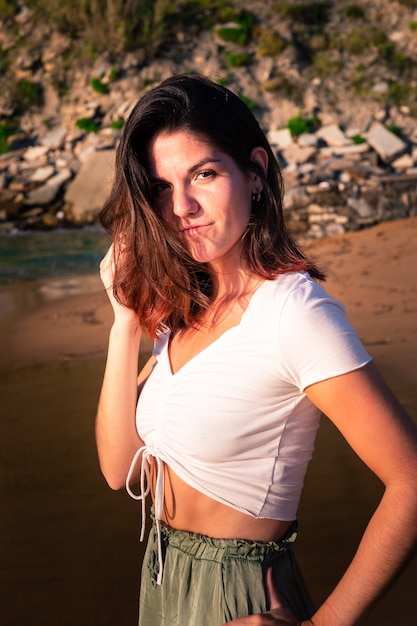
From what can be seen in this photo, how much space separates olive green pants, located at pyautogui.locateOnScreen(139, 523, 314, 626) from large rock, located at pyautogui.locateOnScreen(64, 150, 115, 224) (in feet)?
37.7

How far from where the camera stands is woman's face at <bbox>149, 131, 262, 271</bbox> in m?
1.53

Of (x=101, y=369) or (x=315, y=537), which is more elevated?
(x=315, y=537)

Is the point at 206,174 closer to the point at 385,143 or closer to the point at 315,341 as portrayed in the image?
the point at 315,341

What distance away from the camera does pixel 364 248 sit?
9000 mm

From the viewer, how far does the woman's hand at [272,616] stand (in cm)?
135

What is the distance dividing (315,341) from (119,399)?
585 millimetres

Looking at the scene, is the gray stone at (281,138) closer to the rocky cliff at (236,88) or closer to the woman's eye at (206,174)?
the rocky cliff at (236,88)

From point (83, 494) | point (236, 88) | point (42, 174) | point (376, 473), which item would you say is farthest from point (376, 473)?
point (236, 88)

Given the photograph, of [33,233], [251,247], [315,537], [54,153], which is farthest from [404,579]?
[54,153]

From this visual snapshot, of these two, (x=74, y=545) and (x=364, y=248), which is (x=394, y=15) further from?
(x=74, y=545)

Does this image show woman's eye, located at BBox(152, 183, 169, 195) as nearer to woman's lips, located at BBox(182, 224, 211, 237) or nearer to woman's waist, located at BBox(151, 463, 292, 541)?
woman's lips, located at BBox(182, 224, 211, 237)

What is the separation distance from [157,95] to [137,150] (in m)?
0.12

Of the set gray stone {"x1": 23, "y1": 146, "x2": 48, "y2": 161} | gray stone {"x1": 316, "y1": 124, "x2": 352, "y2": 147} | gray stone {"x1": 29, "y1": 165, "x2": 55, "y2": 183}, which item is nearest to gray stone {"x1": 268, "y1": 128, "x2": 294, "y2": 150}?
gray stone {"x1": 316, "y1": 124, "x2": 352, "y2": 147}

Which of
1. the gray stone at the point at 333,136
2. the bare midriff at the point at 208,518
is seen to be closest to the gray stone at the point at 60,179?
the gray stone at the point at 333,136
